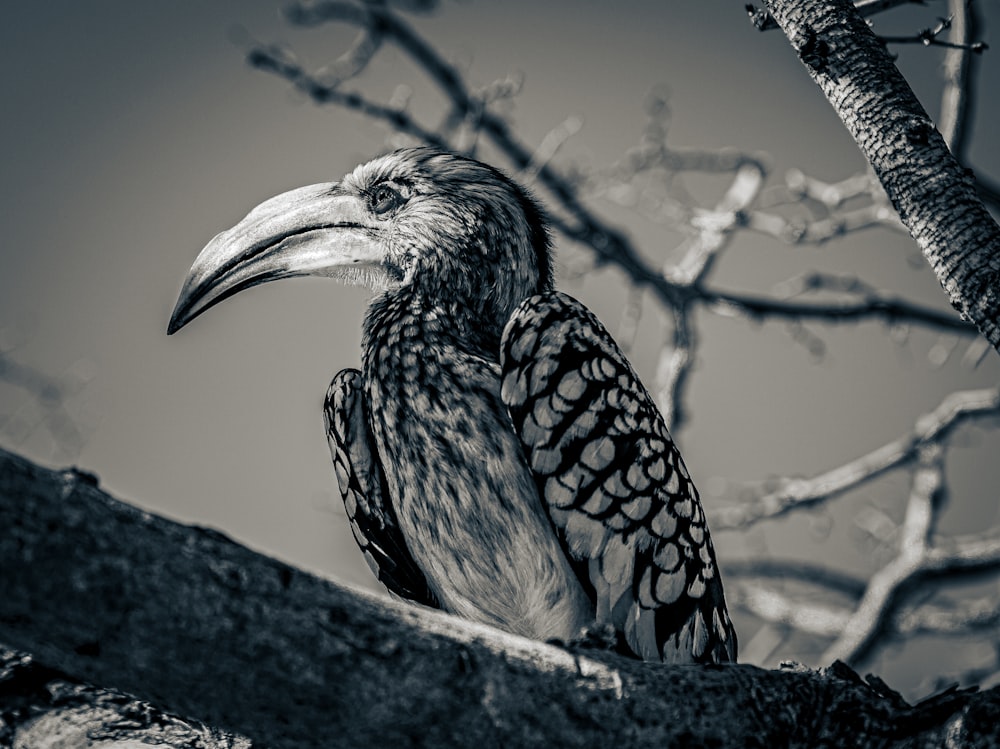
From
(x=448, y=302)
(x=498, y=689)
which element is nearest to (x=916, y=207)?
(x=498, y=689)

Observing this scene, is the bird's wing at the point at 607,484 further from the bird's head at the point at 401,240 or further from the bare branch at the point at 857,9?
the bare branch at the point at 857,9

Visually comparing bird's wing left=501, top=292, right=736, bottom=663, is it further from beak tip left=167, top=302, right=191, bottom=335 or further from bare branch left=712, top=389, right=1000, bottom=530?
bare branch left=712, top=389, right=1000, bottom=530

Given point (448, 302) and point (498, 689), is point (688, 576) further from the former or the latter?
point (498, 689)

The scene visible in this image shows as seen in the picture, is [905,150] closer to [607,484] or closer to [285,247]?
[607,484]

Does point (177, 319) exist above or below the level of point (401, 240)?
below

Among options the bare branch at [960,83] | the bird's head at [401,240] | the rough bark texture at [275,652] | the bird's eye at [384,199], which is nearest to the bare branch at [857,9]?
the bare branch at [960,83]

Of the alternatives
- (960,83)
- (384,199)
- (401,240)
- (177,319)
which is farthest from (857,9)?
(177,319)

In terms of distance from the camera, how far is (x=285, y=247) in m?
3.89

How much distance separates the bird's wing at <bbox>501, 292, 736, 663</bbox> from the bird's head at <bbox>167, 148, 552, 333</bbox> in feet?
1.82

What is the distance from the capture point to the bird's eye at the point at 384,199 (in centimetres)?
413

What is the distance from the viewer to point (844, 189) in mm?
5844

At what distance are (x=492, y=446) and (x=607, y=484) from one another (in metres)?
0.46

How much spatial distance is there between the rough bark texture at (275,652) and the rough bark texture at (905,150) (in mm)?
1094

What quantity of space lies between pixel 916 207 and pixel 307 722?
6.65 ft
